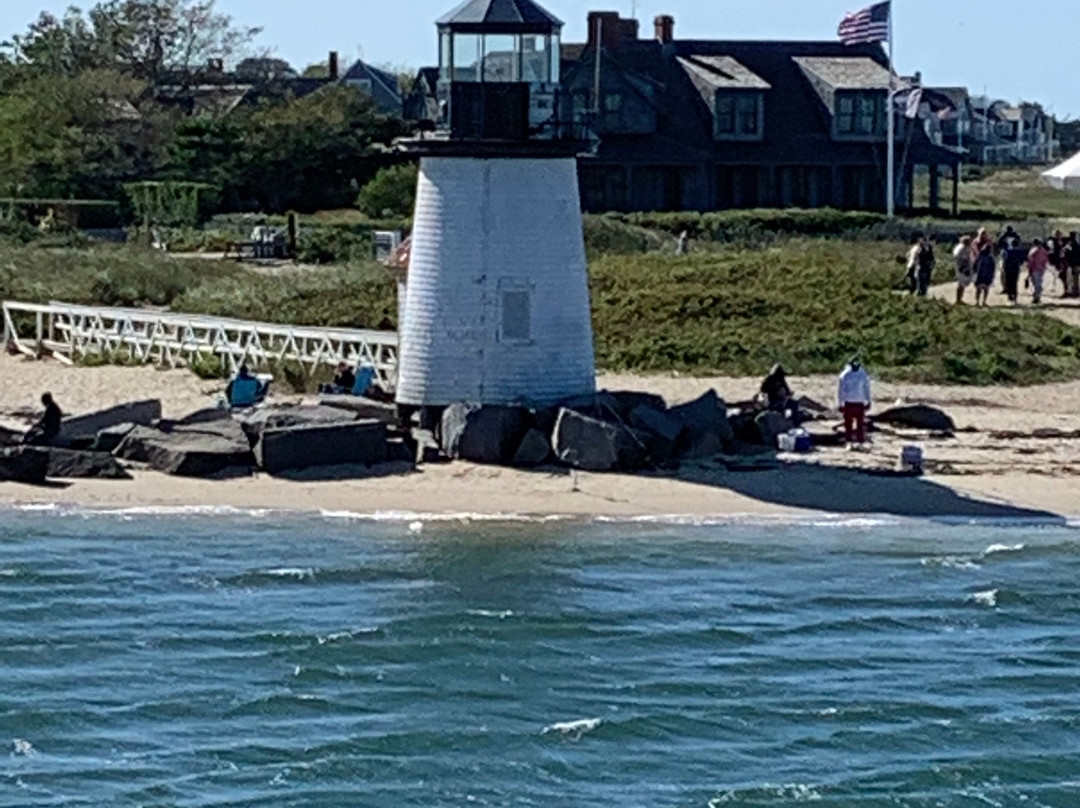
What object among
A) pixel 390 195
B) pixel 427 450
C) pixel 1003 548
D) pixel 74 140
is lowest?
pixel 1003 548

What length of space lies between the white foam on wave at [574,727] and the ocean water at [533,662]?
0.05 metres

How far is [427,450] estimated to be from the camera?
28578 mm

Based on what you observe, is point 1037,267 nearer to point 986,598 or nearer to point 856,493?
point 856,493

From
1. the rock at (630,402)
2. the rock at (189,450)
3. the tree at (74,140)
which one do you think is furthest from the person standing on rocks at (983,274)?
the tree at (74,140)

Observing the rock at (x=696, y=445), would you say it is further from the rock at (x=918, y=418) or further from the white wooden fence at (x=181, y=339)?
the white wooden fence at (x=181, y=339)

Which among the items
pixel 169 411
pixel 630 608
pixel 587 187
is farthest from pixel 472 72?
pixel 587 187

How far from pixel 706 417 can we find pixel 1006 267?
1519 centimetres

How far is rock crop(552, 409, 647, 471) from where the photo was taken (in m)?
28.1

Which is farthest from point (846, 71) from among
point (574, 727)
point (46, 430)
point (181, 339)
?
point (574, 727)

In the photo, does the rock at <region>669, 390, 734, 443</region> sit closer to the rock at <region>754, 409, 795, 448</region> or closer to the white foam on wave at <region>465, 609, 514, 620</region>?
the rock at <region>754, 409, 795, 448</region>

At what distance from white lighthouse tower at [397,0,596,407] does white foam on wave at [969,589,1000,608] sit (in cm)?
672

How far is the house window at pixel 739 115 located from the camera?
65.4m

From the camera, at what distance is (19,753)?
1862cm

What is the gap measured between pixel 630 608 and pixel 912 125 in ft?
149
